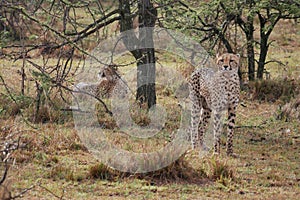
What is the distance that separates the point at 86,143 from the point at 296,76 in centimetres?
671

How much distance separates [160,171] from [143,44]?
12.9ft

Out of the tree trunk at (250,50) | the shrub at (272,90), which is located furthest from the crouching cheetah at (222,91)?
the tree trunk at (250,50)

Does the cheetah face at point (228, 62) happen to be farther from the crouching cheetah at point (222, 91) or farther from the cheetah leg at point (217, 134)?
the cheetah leg at point (217, 134)

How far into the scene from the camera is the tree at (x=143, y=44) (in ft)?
34.0

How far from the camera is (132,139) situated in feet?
29.3

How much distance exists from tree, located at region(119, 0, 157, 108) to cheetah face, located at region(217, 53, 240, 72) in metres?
1.97

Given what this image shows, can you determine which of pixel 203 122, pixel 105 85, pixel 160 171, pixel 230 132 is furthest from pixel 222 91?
pixel 105 85

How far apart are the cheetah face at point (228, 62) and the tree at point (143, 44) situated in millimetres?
1973

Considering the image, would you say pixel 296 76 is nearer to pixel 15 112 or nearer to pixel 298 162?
pixel 298 162

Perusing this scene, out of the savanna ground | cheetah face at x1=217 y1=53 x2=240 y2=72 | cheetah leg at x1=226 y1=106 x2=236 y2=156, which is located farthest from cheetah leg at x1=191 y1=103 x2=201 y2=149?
cheetah face at x1=217 y1=53 x2=240 y2=72

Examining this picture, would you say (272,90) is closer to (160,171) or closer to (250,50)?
(250,50)

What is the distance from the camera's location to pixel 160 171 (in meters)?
7.14

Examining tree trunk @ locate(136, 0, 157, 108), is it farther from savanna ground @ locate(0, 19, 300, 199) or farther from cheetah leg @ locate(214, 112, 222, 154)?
cheetah leg @ locate(214, 112, 222, 154)

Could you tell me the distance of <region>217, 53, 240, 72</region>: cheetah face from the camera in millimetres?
8602
